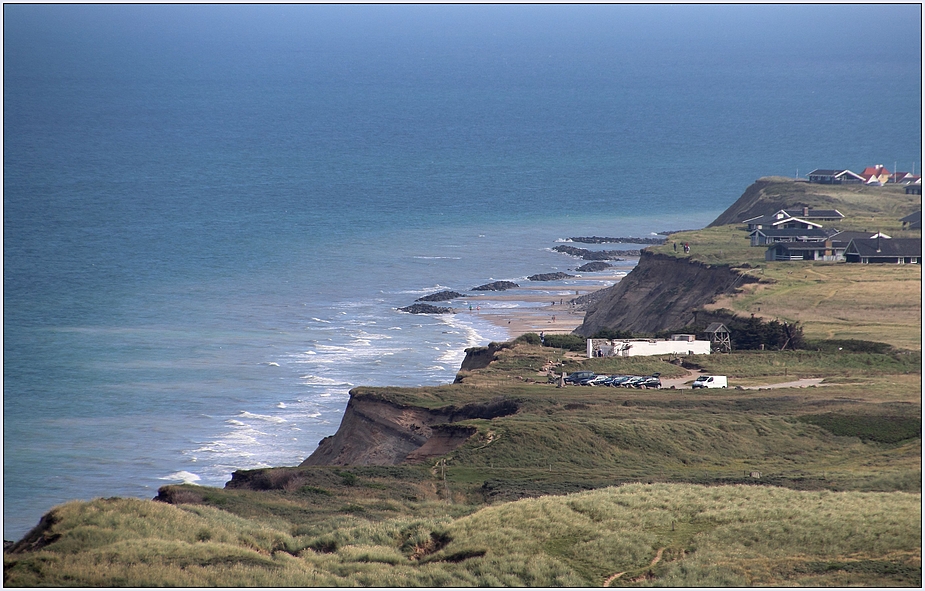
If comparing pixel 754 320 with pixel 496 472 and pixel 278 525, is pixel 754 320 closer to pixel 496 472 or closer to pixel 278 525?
pixel 496 472

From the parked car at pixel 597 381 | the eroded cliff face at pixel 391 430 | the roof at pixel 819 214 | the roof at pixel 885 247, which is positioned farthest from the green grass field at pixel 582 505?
the roof at pixel 819 214

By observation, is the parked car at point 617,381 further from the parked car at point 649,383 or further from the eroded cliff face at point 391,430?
the eroded cliff face at point 391,430

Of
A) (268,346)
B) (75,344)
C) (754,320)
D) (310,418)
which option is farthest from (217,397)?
(754,320)

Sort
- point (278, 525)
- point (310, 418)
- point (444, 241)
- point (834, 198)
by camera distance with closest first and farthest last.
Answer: point (278, 525) → point (310, 418) → point (834, 198) → point (444, 241)

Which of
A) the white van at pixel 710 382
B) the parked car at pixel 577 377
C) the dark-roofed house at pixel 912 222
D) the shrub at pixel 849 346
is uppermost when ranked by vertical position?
the dark-roofed house at pixel 912 222

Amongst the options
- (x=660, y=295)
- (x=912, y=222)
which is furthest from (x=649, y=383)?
(x=912, y=222)

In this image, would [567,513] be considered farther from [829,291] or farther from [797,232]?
[797,232]
